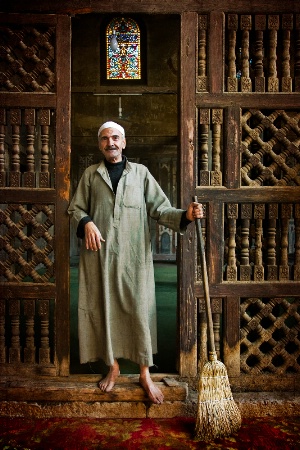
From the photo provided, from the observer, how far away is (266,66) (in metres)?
2.98

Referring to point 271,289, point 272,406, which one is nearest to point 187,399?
point 272,406

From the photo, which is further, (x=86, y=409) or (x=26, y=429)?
(x=86, y=409)

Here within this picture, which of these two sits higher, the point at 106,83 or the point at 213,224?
the point at 106,83

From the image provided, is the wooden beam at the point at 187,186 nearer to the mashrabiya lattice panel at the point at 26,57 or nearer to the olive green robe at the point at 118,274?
the olive green robe at the point at 118,274

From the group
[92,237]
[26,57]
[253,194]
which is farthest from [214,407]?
[26,57]

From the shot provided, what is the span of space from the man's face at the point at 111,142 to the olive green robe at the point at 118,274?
11 cm

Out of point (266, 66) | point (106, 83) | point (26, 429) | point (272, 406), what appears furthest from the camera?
point (106, 83)

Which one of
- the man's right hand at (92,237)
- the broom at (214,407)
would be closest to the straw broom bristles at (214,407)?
the broom at (214,407)

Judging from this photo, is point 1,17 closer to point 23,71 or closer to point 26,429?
point 23,71

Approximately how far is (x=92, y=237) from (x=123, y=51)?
1038cm

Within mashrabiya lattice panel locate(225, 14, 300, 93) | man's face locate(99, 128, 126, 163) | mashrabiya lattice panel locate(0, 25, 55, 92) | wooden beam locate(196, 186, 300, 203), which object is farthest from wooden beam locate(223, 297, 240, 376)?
mashrabiya lattice panel locate(0, 25, 55, 92)

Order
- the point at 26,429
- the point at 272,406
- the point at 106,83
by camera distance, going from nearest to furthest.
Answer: the point at 26,429 < the point at 272,406 < the point at 106,83

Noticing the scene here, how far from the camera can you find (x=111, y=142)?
271 cm

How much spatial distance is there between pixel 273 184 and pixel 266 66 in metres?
0.94
